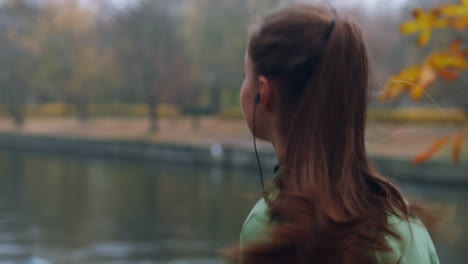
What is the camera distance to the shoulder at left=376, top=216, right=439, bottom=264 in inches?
52.9

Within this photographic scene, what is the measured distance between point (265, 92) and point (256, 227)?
283 millimetres

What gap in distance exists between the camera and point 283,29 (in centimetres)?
144

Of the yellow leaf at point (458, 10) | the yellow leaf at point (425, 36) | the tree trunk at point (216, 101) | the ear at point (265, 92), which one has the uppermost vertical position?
the yellow leaf at point (458, 10)

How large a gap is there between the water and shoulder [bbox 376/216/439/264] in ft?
20.6

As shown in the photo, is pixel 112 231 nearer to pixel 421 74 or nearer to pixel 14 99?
pixel 421 74

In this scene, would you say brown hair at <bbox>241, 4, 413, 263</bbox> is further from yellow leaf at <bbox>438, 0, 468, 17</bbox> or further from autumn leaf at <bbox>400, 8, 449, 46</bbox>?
autumn leaf at <bbox>400, 8, 449, 46</bbox>

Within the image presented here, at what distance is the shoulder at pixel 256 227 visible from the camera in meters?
1.32

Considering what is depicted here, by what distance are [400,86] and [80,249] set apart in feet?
30.5

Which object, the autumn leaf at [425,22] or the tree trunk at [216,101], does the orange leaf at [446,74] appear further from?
the tree trunk at [216,101]

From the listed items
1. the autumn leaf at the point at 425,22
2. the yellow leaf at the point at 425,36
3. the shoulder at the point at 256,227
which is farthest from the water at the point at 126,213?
the shoulder at the point at 256,227

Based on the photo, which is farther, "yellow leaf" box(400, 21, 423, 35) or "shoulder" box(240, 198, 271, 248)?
"yellow leaf" box(400, 21, 423, 35)

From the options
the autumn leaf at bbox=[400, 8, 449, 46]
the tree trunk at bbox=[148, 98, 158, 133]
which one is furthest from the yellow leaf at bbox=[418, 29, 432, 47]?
the tree trunk at bbox=[148, 98, 158, 133]

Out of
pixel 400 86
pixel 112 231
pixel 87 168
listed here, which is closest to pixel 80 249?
pixel 112 231

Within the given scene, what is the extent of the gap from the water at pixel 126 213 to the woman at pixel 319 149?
6.26 m
